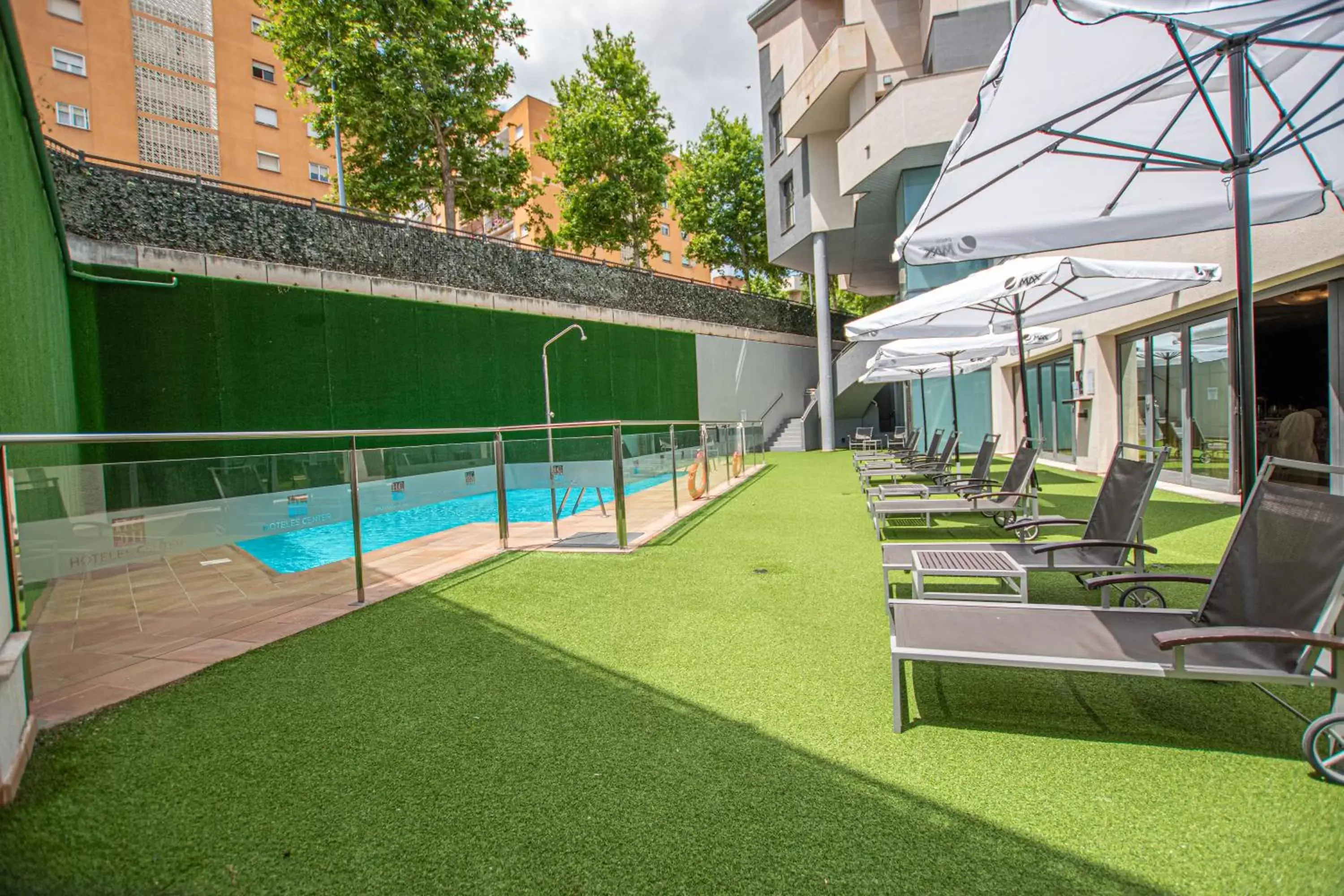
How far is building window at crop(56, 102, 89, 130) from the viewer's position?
20938mm

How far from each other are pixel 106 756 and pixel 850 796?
2.56 metres

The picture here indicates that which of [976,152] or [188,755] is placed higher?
[976,152]

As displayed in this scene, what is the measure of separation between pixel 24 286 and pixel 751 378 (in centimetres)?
1952

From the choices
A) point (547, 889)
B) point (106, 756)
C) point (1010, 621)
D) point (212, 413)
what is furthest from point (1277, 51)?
point (212, 413)

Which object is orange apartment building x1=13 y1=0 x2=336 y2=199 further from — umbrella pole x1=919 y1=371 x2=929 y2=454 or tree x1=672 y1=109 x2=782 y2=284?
umbrella pole x1=919 y1=371 x2=929 y2=454

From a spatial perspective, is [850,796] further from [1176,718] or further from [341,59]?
[341,59]

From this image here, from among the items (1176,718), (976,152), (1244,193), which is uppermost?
(976,152)

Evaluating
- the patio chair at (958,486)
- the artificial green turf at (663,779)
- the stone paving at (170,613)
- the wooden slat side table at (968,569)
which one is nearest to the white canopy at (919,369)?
the patio chair at (958,486)

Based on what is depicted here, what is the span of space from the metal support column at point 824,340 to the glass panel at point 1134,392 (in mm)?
10389

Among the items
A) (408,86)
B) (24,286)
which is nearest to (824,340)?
(408,86)

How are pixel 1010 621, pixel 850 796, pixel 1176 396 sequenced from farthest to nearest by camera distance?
pixel 1176 396 < pixel 1010 621 < pixel 850 796

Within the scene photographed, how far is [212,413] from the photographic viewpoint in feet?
34.2

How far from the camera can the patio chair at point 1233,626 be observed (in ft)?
6.42

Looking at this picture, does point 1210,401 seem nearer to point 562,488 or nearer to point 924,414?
point 924,414
